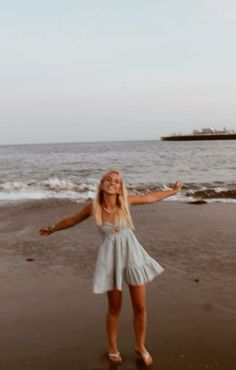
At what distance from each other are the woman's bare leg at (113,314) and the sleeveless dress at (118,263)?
11 centimetres

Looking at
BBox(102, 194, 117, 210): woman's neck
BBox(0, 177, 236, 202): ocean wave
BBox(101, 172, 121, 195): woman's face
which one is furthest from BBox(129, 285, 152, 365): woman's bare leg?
BBox(0, 177, 236, 202): ocean wave

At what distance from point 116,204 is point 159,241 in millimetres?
5063

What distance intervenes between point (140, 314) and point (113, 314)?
0.79 ft

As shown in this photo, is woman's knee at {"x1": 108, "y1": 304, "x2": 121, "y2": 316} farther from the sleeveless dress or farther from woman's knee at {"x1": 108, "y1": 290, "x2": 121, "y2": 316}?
the sleeveless dress

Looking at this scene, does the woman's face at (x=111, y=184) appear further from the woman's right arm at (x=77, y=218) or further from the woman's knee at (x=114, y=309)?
the woman's knee at (x=114, y=309)

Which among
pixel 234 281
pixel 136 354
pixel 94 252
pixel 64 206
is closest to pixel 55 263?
pixel 94 252

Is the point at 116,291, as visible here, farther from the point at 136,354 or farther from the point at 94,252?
the point at 94,252

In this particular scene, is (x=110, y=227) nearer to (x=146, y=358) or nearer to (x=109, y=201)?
(x=109, y=201)

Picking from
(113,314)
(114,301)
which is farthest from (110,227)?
(113,314)

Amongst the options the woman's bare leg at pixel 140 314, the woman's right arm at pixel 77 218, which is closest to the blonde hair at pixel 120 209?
the woman's right arm at pixel 77 218

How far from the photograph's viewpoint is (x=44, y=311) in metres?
5.17

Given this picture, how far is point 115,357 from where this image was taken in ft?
13.2

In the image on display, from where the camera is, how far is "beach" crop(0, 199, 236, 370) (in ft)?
13.5

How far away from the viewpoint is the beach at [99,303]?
162 inches
